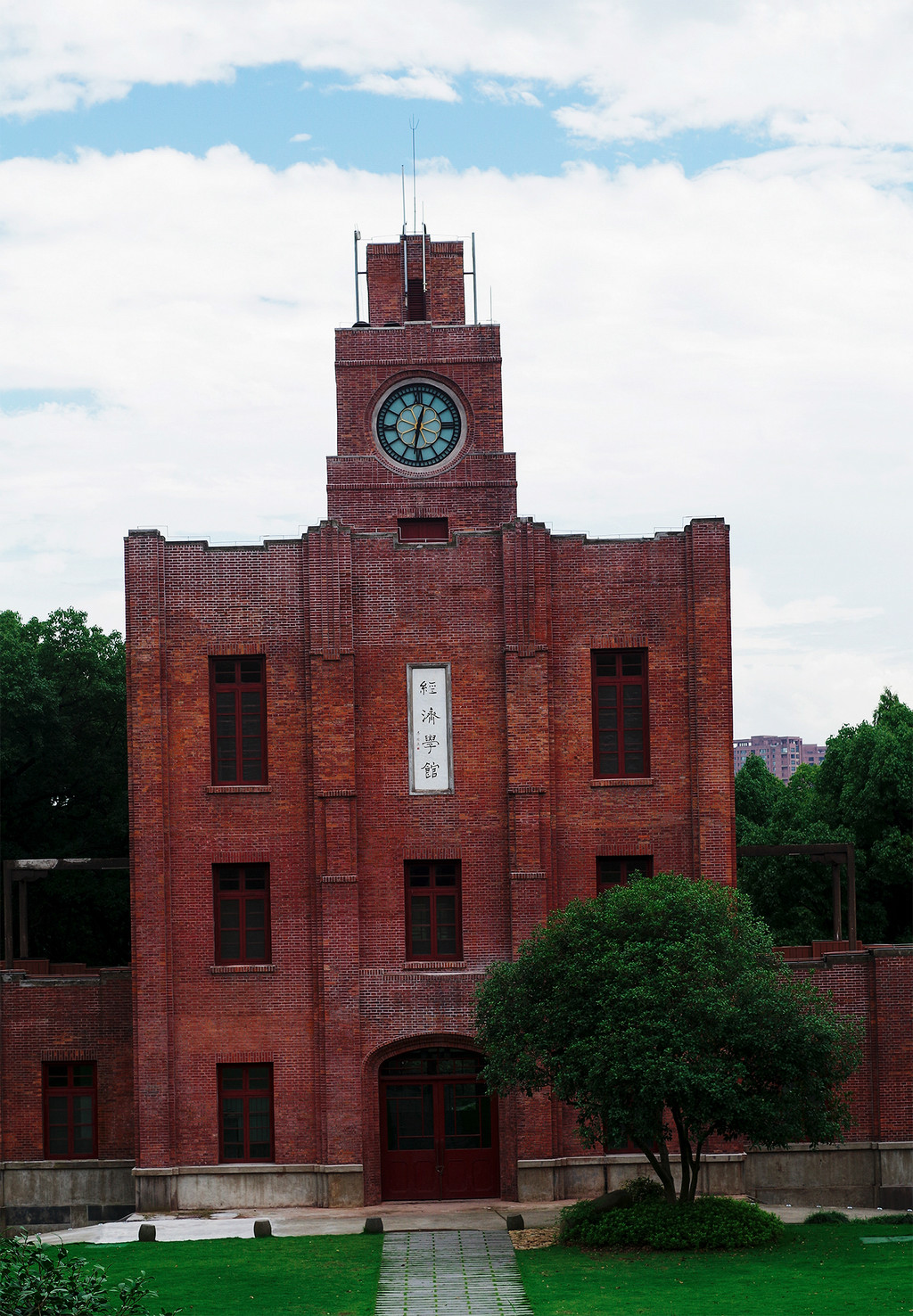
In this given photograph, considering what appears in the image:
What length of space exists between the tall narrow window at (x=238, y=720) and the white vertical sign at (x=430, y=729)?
3025 millimetres

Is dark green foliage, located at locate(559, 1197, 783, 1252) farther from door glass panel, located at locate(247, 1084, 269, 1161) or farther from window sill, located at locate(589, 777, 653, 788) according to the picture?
window sill, located at locate(589, 777, 653, 788)

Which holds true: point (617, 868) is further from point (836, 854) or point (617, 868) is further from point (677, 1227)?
point (677, 1227)

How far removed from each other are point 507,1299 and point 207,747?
12.6 metres

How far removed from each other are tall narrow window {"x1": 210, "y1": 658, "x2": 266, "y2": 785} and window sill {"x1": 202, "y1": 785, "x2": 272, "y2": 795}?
0.20m

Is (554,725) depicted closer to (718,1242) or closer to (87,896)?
(718,1242)

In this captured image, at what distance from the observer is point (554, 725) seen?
94.2ft

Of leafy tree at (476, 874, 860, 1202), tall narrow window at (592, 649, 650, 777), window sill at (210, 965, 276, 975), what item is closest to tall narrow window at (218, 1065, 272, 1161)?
window sill at (210, 965, 276, 975)

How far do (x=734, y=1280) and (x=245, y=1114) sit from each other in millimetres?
10971

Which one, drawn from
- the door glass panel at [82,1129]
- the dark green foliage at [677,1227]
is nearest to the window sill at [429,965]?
the dark green foliage at [677,1227]

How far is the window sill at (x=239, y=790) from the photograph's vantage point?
2853 centimetres

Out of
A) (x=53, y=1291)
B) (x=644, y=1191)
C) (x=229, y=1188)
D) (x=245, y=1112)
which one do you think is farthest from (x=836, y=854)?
(x=53, y=1291)

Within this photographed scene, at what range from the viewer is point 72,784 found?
48.2m

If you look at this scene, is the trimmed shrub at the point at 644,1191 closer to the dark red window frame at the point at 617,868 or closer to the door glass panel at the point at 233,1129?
the dark red window frame at the point at 617,868

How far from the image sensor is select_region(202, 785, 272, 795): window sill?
93.6ft
